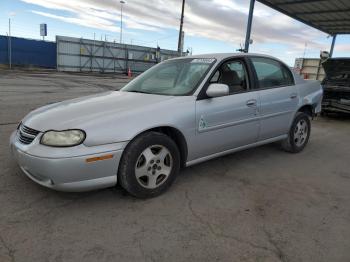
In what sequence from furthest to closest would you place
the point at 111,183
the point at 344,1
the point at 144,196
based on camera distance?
the point at 344,1 → the point at 144,196 → the point at 111,183

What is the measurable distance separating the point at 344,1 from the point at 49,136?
12921 mm

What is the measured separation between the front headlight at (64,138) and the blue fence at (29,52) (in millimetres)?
28125

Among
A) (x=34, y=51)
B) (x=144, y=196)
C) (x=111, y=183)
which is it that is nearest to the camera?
(x=111, y=183)

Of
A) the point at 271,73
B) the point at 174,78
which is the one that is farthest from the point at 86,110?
the point at 271,73

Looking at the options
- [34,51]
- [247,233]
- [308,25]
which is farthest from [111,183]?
[34,51]

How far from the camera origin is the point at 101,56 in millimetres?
32281

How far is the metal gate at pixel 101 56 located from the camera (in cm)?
2966

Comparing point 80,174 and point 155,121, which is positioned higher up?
point 155,121

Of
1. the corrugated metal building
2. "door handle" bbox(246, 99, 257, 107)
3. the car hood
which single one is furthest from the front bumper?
the corrugated metal building

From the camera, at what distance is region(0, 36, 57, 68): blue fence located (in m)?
27.3

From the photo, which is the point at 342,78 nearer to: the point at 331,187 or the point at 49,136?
the point at 331,187

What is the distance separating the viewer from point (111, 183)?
309 cm

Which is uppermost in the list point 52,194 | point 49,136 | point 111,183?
point 49,136

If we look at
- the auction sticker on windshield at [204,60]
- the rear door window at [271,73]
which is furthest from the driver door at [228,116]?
the rear door window at [271,73]
